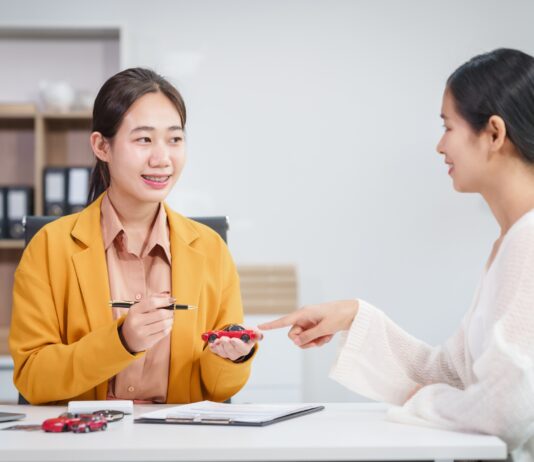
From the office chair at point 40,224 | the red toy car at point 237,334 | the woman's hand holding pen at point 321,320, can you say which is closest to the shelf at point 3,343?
the office chair at point 40,224

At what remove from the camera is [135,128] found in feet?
7.22

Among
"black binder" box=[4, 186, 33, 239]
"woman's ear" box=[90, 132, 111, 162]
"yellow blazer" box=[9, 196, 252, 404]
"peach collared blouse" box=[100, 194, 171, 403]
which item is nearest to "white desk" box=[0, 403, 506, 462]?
"yellow blazer" box=[9, 196, 252, 404]

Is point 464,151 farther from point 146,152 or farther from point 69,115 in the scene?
point 69,115

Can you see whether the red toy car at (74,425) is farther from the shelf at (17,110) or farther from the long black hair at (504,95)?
the shelf at (17,110)

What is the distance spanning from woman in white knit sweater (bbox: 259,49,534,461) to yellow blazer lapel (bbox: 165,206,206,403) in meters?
0.38

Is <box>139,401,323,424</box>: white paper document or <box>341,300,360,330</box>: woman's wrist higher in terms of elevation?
<box>341,300,360,330</box>: woman's wrist

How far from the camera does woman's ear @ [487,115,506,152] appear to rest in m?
1.73

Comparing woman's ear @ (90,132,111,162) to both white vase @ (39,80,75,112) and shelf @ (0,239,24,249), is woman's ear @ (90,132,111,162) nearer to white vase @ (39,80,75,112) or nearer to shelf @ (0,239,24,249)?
shelf @ (0,239,24,249)

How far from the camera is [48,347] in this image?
2016 mm

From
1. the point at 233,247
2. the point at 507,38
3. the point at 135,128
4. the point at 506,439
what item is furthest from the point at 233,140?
the point at 506,439

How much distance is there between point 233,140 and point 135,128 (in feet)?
8.24

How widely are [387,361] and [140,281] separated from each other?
0.68 meters

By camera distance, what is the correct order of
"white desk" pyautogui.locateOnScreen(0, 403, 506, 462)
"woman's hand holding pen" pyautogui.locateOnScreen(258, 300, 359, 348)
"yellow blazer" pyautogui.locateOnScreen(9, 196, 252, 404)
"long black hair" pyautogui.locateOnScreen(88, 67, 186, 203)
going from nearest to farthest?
"white desk" pyautogui.locateOnScreen(0, 403, 506, 462) → "woman's hand holding pen" pyautogui.locateOnScreen(258, 300, 359, 348) → "yellow blazer" pyautogui.locateOnScreen(9, 196, 252, 404) → "long black hair" pyautogui.locateOnScreen(88, 67, 186, 203)

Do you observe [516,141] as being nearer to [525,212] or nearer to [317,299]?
[525,212]
